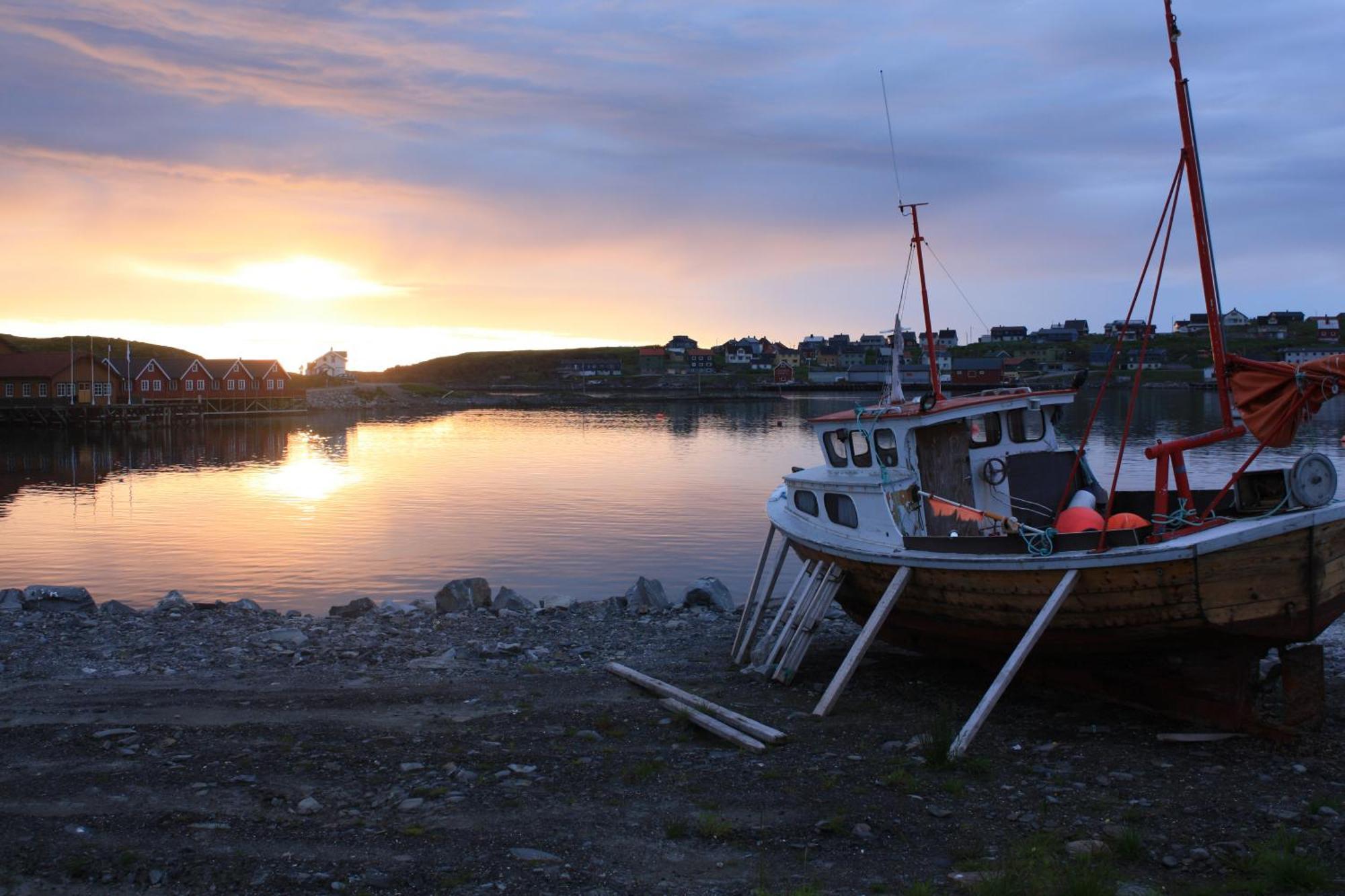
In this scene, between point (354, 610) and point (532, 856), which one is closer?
point (532, 856)

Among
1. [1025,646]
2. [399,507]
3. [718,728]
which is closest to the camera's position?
[1025,646]

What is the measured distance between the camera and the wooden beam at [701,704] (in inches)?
444

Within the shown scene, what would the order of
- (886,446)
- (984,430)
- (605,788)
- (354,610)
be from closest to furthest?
(605,788)
(886,446)
(984,430)
(354,610)

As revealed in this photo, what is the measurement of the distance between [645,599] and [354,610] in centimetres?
593

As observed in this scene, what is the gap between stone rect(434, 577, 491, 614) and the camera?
848 inches

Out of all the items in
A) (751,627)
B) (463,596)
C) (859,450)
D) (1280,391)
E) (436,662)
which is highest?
(1280,391)

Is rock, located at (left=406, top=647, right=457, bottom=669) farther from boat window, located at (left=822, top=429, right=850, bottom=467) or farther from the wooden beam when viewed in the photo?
boat window, located at (left=822, top=429, right=850, bottom=467)

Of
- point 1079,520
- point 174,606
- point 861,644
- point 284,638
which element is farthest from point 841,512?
point 174,606

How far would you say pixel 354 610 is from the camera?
68.3 ft

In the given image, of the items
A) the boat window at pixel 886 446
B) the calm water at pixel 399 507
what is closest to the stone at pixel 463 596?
the calm water at pixel 399 507

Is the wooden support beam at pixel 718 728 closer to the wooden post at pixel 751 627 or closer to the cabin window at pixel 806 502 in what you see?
the wooden post at pixel 751 627

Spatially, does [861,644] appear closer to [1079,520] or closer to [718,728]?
[718,728]

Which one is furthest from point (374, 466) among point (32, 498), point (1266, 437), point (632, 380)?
point (632, 380)

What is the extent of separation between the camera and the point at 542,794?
9.73m
